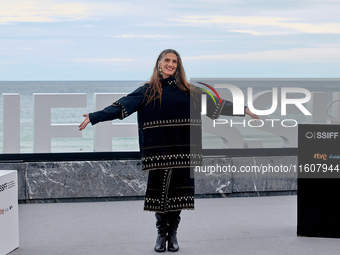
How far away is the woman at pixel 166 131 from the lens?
4.44 meters

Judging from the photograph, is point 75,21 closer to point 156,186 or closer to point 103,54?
point 103,54

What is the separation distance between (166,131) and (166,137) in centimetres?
5

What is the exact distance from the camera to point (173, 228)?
14.9 feet

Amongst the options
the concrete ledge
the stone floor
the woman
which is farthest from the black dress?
the concrete ledge

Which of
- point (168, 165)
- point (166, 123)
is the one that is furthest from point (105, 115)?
point (168, 165)

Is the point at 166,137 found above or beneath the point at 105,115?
beneath

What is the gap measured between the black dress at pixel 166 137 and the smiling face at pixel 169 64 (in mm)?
68

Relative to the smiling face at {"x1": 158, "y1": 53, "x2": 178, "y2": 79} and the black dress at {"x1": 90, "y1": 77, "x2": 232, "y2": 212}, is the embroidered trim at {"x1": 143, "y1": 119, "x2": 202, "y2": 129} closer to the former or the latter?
the black dress at {"x1": 90, "y1": 77, "x2": 232, "y2": 212}

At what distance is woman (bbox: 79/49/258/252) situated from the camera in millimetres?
4438

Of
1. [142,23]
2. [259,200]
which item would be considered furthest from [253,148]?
[142,23]

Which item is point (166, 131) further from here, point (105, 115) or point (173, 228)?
point (173, 228)

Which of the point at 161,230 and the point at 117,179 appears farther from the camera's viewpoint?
the point at 117,179

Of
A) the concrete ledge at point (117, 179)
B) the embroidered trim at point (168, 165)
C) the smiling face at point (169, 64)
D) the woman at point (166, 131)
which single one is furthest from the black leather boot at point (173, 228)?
the concrete ledge at point (117, 179)

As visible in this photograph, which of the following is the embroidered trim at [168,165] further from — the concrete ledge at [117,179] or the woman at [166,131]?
the concrete ledge at [117,179]
